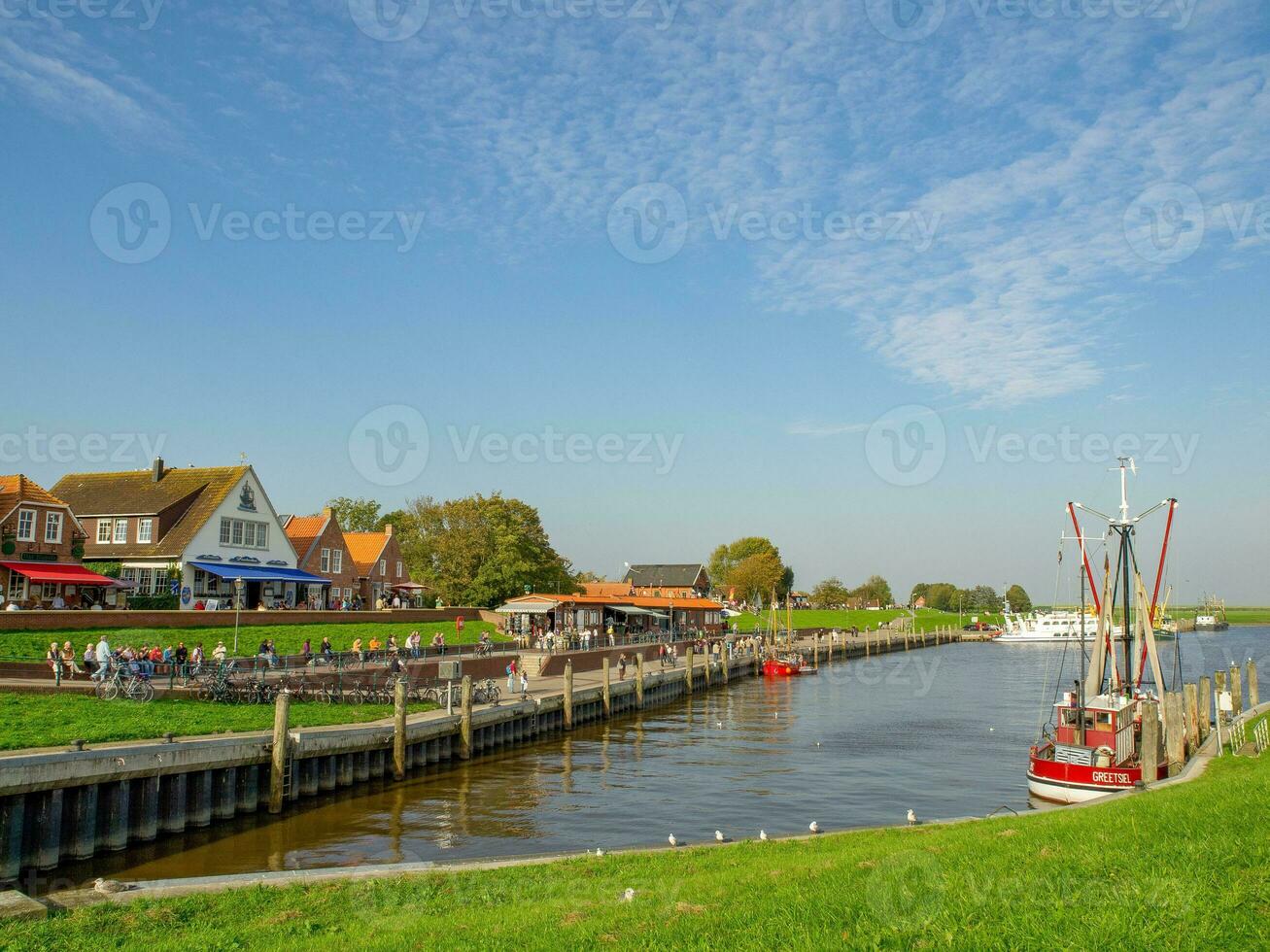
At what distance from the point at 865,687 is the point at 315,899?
64495 mm

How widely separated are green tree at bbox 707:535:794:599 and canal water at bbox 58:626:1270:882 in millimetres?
118107

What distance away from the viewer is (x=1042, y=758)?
95.4 feet

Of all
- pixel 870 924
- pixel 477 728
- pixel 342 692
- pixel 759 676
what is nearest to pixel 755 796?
pixel 477 728

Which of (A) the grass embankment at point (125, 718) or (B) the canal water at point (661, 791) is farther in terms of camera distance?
(A) the grass embankment at point (125, 718)

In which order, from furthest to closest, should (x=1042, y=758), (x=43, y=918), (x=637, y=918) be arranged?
(x=1042, y=758)
(x=43, y=918)
(x=637, y=918)

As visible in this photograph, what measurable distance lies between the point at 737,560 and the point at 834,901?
18086 cm

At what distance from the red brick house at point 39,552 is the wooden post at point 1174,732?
157 feet

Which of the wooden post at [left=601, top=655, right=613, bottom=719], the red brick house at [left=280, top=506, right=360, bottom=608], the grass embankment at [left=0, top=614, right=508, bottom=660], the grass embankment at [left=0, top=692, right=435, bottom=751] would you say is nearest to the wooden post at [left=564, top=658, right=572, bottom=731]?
the wooden post at [left=601, top=655, right=613, bottom=719]

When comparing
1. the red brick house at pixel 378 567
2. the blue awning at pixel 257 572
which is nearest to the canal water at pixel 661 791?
the blue awning at pixel 257 572

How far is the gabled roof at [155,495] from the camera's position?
57781 mm

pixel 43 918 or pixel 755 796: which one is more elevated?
pixel 43 918

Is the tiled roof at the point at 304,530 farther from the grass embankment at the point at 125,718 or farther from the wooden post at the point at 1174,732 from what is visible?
the wooden post at the point at 1174,732

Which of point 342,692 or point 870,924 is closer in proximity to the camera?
point 870,924

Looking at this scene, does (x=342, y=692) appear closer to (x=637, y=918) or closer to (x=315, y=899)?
(x=315, y=899)
